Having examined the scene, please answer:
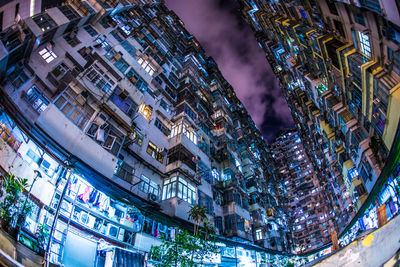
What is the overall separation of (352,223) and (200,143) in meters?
20.4

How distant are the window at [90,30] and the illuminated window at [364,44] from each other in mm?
23567

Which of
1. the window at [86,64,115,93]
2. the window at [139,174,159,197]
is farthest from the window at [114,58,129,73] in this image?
the window at [139,174,159,197]

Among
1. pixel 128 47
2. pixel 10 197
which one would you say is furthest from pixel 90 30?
pixel 10 197

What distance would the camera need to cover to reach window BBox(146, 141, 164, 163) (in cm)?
1943

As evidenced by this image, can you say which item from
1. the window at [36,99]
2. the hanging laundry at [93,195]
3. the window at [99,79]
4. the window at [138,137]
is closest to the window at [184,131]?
the window at [138,137]

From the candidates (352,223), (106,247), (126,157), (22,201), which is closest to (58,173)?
(22,201)

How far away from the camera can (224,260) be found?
19.5m

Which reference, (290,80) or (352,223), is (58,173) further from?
(290,80)

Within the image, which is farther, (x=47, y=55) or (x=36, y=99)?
(x=47, y=55)

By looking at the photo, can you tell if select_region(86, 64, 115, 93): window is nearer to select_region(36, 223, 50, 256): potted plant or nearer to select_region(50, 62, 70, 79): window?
select_region(50, 62, 70, 79): window

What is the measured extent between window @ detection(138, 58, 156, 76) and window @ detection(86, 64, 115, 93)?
25.0ft

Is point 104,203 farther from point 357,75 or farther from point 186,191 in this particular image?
point 357,75

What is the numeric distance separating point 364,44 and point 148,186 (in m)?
19.9

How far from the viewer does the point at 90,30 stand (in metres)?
20.9
